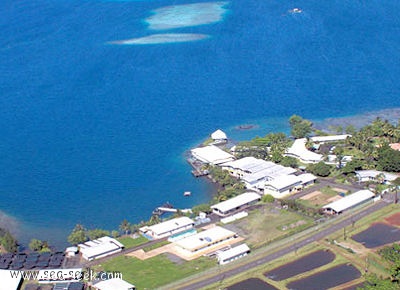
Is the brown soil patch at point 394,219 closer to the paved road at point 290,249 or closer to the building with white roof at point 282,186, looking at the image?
the paved road at point 290,249

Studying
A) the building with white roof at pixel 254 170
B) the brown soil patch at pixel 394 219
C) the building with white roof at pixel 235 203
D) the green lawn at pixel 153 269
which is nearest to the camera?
the green lawn at pixel 153 269

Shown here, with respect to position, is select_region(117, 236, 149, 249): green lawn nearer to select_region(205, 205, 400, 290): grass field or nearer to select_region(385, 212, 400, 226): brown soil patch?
select_region(205, 205, 400, 290): grass field

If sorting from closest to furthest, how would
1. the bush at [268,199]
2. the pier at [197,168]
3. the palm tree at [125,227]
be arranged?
the palm tree at [125,227], the bush at [268,199], the pier at [197,168]

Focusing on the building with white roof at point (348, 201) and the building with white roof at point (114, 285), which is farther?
the building with white roof at point (348, 201)

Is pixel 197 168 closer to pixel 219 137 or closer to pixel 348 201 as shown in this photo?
pixel 219 137

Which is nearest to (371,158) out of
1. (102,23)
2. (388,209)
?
(388,209)

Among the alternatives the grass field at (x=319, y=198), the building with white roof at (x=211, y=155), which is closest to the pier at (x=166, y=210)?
the building with white roof at (x=211, y=155)
